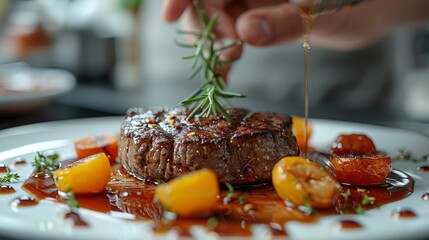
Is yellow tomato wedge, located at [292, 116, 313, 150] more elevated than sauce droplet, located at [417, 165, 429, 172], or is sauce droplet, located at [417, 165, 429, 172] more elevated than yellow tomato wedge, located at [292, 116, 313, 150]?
yellow tomato wedge, located at [292, 116, 313, 150]

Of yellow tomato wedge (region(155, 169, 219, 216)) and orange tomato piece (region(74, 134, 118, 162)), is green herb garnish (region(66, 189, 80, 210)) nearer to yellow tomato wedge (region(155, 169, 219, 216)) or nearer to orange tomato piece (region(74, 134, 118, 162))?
yellow tomato wedge (region(155, 169, 219, 216))

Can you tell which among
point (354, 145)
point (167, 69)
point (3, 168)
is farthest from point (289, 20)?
point (167, 69)

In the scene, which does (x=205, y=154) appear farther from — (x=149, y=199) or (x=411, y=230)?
(x=411, y=230)

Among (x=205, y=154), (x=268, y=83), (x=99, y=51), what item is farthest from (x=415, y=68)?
(x=205, y=154)

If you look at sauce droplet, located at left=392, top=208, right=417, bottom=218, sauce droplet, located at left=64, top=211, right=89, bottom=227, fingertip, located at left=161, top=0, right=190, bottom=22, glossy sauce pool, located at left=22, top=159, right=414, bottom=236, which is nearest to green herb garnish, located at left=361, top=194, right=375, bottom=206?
glossy sauce pool, located at left=22, top=159, right=414, bottom=236

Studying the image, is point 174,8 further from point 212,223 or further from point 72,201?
point 212,223

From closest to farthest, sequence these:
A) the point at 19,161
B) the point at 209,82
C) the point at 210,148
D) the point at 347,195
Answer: the point at 347,195, the point at 210,148, the point at 19,161, the point at 209,82
